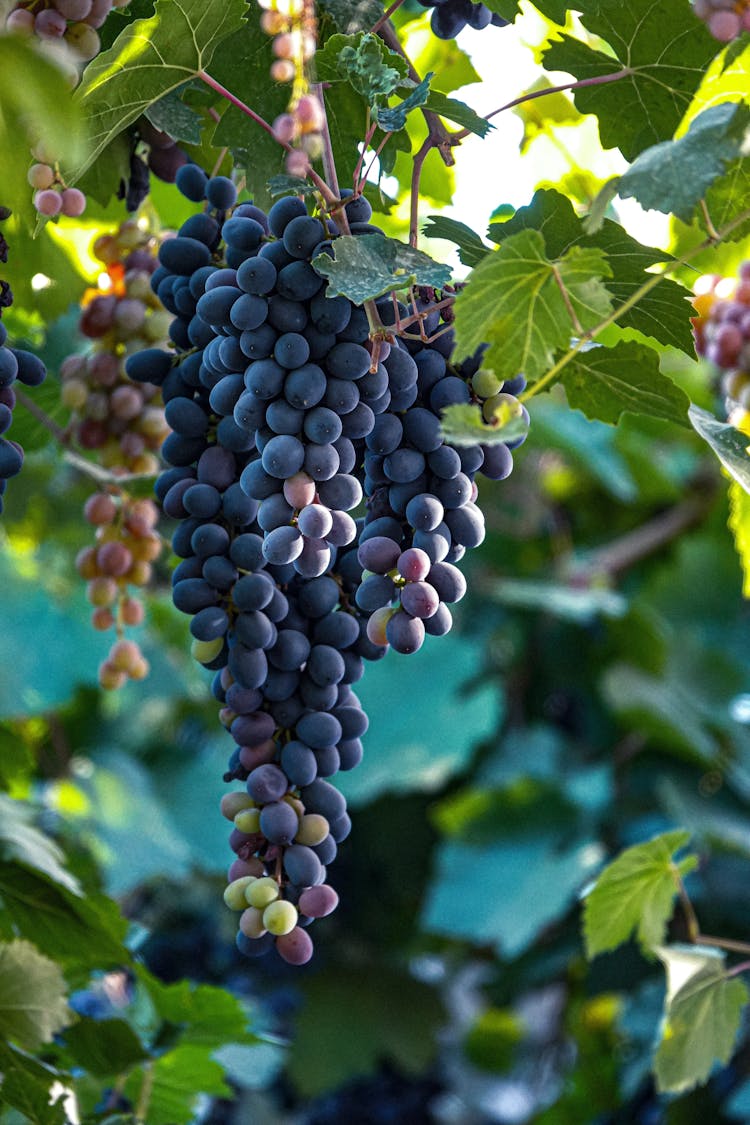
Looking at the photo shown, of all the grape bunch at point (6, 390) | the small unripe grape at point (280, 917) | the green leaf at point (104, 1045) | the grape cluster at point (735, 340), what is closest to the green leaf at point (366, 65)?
the grape bunch at point (6, 390)

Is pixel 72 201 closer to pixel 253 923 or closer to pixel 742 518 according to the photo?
pixel 253 923

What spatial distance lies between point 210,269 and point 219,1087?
68 centimetres

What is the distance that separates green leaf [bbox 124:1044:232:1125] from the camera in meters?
0.99

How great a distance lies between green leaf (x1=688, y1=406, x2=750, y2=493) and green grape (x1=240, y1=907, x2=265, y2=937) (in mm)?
385

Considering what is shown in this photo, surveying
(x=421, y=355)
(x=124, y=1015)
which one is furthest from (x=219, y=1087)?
(x=421, y=355)

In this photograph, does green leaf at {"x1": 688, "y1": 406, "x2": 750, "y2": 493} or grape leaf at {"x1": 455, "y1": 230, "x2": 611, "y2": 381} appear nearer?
grape leaf at {"x1": 455, "y1": 230, "x2": 611, "y2": 381}

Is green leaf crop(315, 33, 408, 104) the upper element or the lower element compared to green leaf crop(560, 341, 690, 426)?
upper

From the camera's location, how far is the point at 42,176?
0.70m

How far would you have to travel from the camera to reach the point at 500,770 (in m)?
2.72

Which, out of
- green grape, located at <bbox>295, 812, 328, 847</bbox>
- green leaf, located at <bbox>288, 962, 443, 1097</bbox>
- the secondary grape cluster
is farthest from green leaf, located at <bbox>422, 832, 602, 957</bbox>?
green grape, located at <bbox>295, 812, 328, 847</bbox>

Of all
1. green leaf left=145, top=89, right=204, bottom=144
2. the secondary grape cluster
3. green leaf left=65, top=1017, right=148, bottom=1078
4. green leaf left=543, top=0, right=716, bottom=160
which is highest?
green leaf left=543, top=0, right=716, bottom=160

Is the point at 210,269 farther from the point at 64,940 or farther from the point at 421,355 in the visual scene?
the point at 64,940

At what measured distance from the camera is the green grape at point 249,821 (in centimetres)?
69

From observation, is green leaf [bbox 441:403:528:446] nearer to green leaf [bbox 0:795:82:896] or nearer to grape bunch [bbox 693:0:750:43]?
grape bunch [bbox 693:0:750:43]
